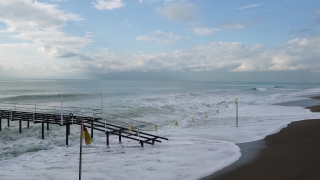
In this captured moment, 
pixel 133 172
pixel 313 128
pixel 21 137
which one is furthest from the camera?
pixel 21 137

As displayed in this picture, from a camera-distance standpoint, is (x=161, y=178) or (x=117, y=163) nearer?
(x=161, y=178)

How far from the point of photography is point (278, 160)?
9.53 meters

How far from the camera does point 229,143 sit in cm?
1300

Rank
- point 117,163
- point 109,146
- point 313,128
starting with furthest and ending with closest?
point 313,128, point 109,146, point 117,163

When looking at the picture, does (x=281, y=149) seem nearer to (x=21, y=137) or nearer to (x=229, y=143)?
(x=229, y=143)

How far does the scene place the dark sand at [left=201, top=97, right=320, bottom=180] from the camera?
803 centimetres

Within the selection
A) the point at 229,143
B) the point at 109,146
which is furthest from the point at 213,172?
the point at 109,146

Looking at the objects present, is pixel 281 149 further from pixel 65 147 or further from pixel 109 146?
pixel 65 147

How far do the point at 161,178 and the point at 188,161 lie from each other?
2.03 metres

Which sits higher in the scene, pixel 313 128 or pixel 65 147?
pixel 313 128

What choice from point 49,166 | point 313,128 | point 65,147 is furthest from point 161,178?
point 313,128

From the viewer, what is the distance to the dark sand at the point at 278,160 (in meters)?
8.03

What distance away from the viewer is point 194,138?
1502 cm

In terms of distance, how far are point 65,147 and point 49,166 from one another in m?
4.23
